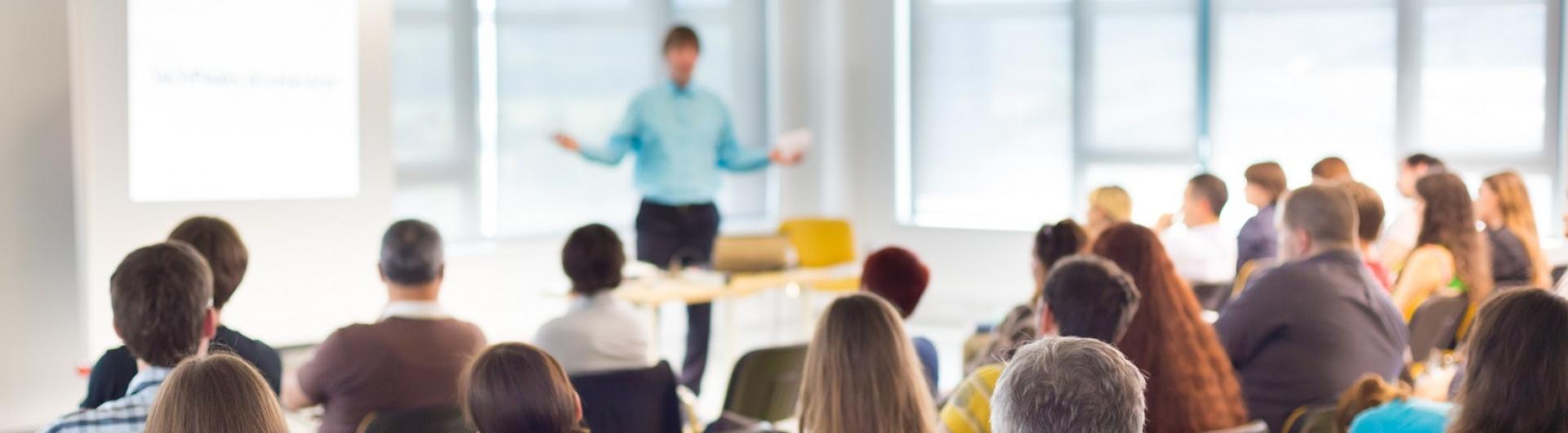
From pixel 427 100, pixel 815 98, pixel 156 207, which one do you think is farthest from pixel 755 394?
pixel 815 98

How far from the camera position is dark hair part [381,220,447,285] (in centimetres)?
343

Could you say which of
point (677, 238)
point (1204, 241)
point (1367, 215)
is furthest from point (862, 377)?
point (677, 238)

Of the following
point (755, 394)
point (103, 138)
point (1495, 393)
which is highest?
point (103, 138)

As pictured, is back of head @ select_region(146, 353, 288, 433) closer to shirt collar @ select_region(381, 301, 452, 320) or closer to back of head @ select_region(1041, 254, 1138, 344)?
shirt collar @ select_region(381, 301, 452, 320)

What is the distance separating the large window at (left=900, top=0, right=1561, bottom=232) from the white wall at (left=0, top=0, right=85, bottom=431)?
5.10 m

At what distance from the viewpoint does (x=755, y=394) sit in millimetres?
3828

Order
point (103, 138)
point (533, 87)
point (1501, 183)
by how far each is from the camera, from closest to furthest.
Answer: point (103, 138) < point (1501, 183) < point (533, 87)

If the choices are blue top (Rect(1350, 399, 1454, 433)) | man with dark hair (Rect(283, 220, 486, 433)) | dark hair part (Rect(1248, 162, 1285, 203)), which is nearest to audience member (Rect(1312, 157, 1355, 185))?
dark hair part (Rect(1248, 162, 1285, 203))

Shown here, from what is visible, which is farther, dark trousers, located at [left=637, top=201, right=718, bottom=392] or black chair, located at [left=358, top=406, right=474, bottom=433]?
dark trousers, located at [left=637, top=201, right=718, bottom=392]

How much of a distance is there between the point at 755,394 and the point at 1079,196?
5.31 metres

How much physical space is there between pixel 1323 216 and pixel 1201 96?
15.5ft

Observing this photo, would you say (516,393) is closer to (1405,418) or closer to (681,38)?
(1405,418)

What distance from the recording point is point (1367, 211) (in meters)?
4.52

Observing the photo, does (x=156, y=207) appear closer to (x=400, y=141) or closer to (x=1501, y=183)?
(x=400, y=141)
